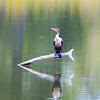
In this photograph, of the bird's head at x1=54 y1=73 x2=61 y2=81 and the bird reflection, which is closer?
the bird reflection

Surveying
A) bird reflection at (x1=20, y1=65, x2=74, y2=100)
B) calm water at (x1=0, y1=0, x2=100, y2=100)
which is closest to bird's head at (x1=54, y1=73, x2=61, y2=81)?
bird reflection at (x1=20, y1=65, x2=74, y2=100)

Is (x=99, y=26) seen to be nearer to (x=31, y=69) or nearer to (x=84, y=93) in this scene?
(x=31, y=69)

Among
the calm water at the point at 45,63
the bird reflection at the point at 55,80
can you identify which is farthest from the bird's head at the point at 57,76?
the calm water at the point at 45,63

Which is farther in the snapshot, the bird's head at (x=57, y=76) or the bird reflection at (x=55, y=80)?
the bird's head at (x=57, y=76)

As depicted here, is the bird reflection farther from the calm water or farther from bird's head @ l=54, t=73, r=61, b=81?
the calm water

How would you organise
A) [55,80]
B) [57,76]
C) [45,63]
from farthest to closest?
1. [45,63]
2. [57,76]
3. [55,80]

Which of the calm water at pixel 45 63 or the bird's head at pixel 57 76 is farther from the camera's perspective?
the bird's head at pixel 57 76

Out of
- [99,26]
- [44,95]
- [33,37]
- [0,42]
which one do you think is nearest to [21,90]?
[44,95]

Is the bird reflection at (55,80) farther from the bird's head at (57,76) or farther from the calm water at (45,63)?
the calm water at (45,63)

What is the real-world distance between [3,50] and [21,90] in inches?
245

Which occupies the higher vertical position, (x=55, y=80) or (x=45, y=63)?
(x=45, y=63)

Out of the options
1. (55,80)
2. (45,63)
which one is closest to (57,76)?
(55,80)

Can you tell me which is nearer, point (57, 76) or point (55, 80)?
point (55, 80)

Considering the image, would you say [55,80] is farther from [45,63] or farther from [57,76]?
[45,63]
